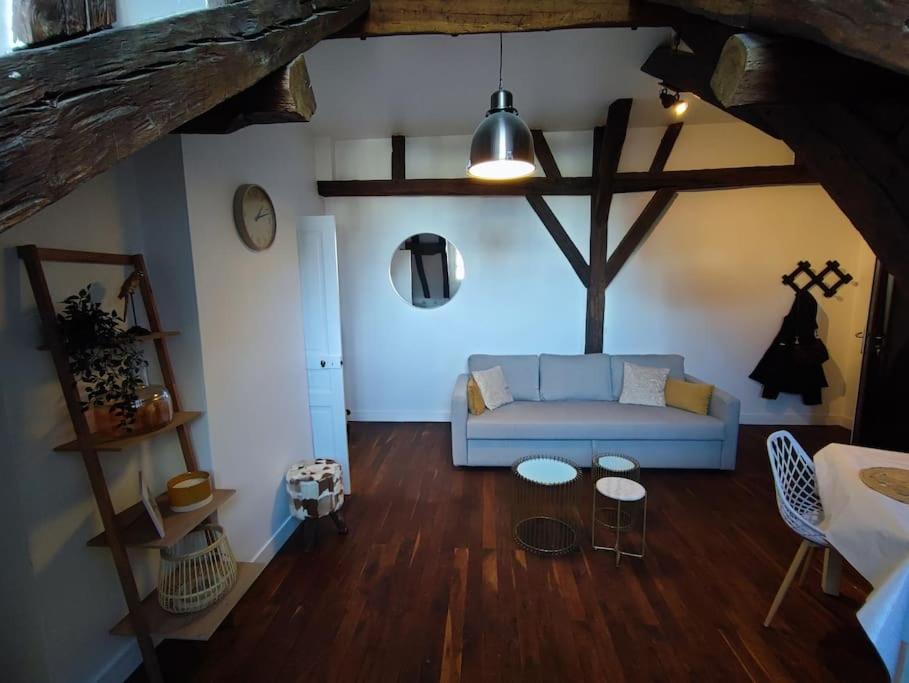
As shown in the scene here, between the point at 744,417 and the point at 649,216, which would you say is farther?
the point at 744,417

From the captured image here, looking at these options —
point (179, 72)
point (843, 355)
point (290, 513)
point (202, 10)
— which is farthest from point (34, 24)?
point (843, 355)

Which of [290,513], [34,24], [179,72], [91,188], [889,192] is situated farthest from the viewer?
[290,513]

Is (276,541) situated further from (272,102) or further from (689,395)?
(689,395)

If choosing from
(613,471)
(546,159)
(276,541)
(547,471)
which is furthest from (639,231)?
(276,541)

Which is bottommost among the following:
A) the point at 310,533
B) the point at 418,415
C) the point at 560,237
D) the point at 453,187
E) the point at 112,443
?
the point at 310,533

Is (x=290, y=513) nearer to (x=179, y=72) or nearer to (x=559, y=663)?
(x=559, y=663)

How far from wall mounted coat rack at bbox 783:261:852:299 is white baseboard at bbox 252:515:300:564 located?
492 cm

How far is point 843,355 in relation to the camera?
402cm

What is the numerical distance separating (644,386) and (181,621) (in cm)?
351

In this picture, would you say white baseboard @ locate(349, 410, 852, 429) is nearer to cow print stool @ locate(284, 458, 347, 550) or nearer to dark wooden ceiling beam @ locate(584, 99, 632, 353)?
dark wooden ceiling beam @ locate(584, 99, 632, 353)

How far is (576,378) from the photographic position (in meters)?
3.77

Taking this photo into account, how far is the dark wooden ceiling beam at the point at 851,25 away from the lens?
0.74 meters

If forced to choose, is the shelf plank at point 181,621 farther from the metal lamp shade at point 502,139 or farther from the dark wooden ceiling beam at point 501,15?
the dark wooden ceiling beam at point 501,15

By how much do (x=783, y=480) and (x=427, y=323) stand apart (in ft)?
10.3
